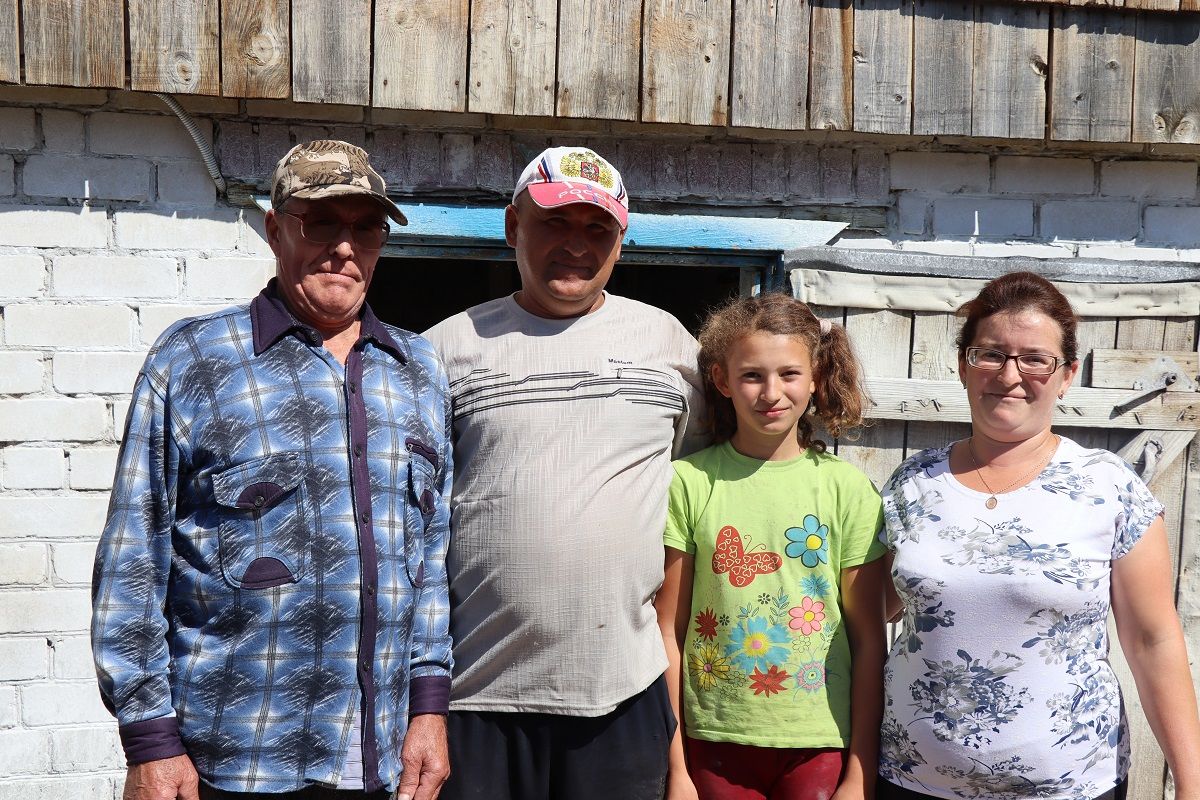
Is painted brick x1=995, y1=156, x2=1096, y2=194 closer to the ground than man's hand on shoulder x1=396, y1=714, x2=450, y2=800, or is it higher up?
higher up

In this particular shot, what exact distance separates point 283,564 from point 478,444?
527 mm

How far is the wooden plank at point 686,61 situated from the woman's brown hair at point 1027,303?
1.25m

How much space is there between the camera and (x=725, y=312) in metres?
2.57

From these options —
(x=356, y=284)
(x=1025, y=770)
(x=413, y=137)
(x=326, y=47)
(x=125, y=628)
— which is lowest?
(x=1025, y=770)

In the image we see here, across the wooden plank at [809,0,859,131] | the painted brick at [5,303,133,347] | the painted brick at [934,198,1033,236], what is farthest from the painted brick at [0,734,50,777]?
the painted brick at [934,198,1033,236]

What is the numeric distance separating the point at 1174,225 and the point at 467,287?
336 centimetres

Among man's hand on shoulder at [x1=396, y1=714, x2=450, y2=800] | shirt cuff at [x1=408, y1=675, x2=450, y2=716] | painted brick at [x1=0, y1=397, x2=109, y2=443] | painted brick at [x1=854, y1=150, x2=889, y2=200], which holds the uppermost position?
painted brick at [x1=854, y1=150, x2=889, y2=200]

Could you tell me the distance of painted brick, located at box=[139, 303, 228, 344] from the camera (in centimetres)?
311

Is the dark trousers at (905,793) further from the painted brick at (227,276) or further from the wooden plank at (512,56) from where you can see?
the painted brick at (227,276)

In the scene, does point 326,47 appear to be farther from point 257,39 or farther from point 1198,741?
point 1198,741

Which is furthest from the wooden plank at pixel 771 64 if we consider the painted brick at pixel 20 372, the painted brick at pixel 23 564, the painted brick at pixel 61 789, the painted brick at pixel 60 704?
the painted brick at pixel 61 789

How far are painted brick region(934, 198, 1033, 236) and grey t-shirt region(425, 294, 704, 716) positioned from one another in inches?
62.1

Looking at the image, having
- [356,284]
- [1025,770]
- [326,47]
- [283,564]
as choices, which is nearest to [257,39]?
[326,47]

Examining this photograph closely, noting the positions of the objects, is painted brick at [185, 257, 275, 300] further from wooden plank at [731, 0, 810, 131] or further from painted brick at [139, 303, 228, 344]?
wooden plank at [731, 0, 810, 131]
